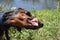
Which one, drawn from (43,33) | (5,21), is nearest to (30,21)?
(5,21)

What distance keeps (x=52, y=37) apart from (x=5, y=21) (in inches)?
76.4

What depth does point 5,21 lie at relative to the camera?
7.64ft

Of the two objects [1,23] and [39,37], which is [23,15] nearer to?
[1,23]

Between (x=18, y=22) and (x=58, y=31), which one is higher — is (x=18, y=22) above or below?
above

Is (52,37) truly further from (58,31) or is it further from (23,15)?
(23,15)

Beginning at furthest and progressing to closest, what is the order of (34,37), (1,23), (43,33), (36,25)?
(43,33) < (34,37) < (1,23) < (36,25)

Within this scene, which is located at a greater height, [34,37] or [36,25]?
[36,25]

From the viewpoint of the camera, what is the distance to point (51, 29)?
4445 millimetres

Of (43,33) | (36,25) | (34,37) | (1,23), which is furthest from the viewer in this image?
(43,33)

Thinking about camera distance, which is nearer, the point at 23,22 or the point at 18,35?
the point at 23,22

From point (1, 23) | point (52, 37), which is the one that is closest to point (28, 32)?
point (52, 37)

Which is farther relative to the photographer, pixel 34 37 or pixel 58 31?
pixel 58 31

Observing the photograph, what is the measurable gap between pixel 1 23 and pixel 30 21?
30 cm

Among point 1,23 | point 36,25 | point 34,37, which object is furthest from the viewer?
point 34,37
